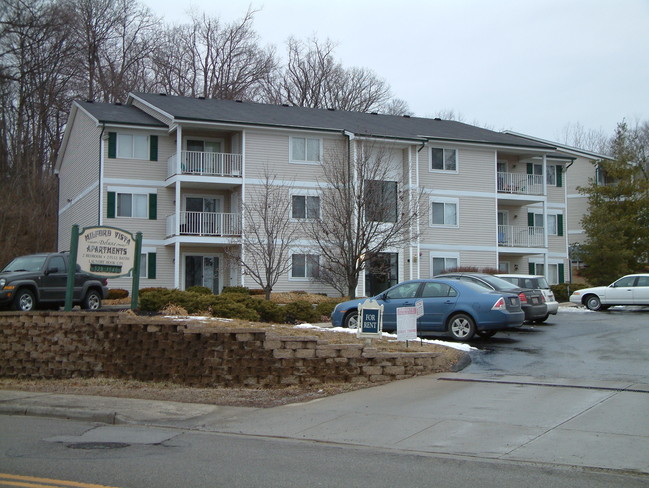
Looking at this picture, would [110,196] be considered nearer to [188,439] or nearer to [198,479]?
[188,439]

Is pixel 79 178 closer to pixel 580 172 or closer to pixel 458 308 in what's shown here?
pixel 458 308

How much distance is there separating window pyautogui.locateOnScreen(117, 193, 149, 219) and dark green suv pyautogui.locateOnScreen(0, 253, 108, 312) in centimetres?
1300

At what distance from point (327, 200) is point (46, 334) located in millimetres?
15490

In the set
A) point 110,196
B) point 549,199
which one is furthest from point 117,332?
point 549,199

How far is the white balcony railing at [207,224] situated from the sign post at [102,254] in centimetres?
1727

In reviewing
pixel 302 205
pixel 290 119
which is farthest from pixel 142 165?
pixel 302 205

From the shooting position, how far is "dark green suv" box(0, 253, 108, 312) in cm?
2039

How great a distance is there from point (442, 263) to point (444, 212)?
8.42ft

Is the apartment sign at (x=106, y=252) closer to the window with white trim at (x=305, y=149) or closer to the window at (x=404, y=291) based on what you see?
the window at (x=404, y=291)

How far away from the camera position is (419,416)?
10375 millimetres

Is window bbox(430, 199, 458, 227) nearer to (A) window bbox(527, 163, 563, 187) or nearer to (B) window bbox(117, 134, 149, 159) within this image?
(A) window bbox(527, 163, 563, 187)

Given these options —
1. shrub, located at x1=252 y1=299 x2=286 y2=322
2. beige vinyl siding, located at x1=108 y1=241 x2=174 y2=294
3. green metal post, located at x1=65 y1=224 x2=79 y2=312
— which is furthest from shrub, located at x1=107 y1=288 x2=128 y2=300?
green metal post, located at x1=65 y1=224 x2=79 y2=312

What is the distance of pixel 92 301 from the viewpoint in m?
22.5

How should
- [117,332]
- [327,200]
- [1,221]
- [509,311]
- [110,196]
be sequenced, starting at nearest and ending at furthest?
[117,332] < [509,311] < [327,200] < [110,196] < [1,221]
